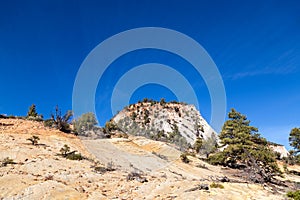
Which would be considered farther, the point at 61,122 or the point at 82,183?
the point at 61,122

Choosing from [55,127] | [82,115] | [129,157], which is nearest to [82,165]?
[129,157]

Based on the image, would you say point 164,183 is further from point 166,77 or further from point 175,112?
point 175,112

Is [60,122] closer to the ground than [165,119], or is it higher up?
Result: closer to the ground

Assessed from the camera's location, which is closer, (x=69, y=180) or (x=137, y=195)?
(x=137, y=195)

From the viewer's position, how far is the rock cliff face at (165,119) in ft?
278

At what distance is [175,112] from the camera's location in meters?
95.7

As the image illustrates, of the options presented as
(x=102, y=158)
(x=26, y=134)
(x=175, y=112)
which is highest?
(x=175, y=112)

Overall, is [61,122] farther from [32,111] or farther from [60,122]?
[32,111]

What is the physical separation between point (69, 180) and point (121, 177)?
349 centimetres

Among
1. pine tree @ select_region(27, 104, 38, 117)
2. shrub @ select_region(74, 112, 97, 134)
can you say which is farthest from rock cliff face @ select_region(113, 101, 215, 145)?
shrub @ select_region(74, 112, 97, 134)

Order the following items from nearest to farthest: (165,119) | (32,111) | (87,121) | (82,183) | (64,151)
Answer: (82,183)
(64,151)
(87,121)
(32,111)
(165,119)

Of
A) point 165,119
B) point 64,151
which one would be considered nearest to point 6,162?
point 64,151

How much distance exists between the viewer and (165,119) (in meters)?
90.8

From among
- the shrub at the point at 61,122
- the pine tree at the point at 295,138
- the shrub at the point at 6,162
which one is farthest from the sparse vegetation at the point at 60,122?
the pine tree at the point at 295,138
